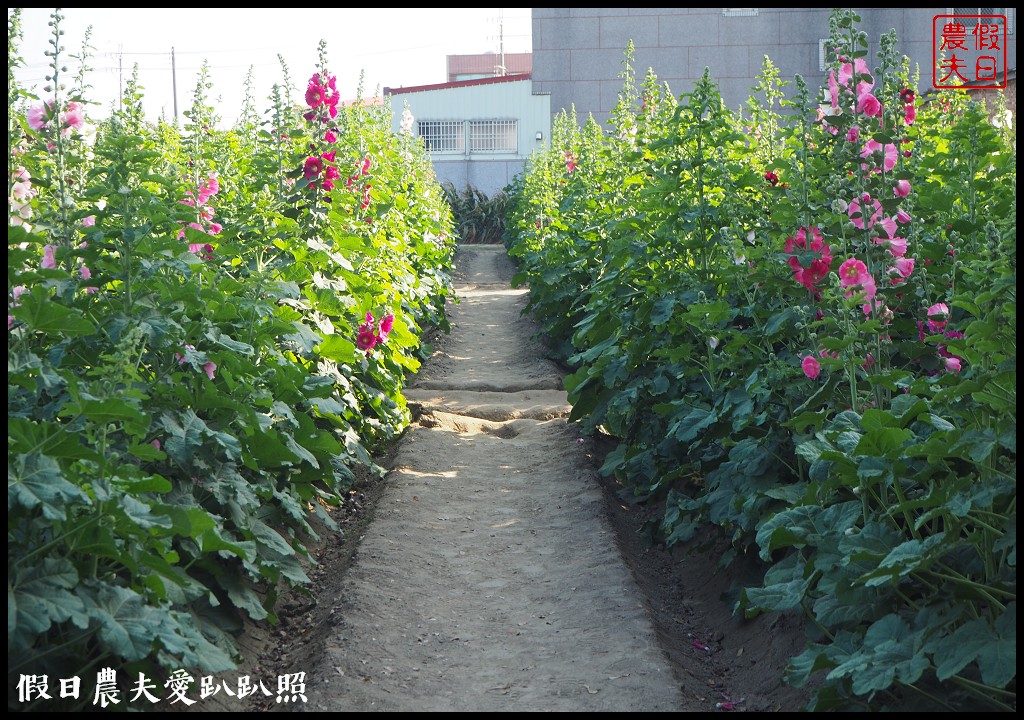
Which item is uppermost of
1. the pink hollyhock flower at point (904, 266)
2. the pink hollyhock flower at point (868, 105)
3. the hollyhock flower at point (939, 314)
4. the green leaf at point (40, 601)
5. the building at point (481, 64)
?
the building at point (481, 64)

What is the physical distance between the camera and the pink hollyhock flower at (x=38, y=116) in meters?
3.83

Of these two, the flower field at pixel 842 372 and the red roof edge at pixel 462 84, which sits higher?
the red roof edge at pixel 462 84

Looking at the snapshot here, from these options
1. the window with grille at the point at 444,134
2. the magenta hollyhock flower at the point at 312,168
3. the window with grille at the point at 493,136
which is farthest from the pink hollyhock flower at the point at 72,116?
the window with grille at the point at 444,134

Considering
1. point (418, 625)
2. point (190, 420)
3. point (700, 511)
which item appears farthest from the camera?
point (700, 511)

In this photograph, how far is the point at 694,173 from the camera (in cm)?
526

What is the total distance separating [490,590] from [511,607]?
23 cm

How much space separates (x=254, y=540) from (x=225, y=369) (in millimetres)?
641

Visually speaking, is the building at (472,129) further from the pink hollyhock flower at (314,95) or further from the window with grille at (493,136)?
the pink hollyhock flower at (314,95)

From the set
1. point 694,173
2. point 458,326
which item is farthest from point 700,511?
point 458,326

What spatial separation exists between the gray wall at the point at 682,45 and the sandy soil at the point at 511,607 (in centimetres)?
2080

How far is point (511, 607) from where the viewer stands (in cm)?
442

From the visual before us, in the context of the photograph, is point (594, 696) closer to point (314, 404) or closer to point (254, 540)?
point (254, 540)

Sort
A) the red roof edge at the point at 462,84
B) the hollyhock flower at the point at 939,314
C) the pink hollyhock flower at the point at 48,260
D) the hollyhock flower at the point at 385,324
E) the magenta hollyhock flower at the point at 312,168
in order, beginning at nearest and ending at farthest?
the hollyhock flower at the point at 939,314, the pink hollyhock flower at the point at 48,260, the magenta hollyhock flower at the point at 312,168, the hollyhock flower at the point at 385,324, the red roof edge at the point at 462,84

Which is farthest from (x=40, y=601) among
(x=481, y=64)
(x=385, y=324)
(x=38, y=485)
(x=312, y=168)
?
(x=481, y=64)
